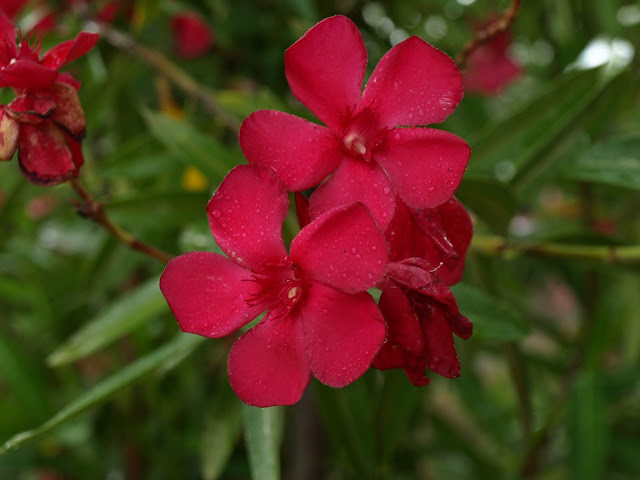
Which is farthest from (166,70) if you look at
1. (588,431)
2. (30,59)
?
(588,431)

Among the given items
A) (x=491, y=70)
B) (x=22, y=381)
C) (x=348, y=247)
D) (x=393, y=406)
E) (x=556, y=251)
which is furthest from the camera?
(x=491, y=70)

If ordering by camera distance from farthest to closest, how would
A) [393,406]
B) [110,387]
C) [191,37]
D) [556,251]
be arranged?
[191,37] < [393,406] < [556,251] < [110,387]

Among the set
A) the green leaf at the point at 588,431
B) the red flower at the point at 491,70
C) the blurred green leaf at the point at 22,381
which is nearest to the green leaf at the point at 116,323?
the blurred green leaf at the point at 22,381

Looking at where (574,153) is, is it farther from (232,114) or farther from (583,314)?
(583,314)

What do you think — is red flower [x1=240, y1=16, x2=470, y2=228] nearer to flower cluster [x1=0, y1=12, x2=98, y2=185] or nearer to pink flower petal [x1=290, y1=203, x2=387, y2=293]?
pink flower petal [x1=290, y1=203, x2=387, y2=293]

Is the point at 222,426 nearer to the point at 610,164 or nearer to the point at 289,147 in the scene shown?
the point at 289,147

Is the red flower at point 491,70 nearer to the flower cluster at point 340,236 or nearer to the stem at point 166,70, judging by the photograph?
the stem at point 166,70

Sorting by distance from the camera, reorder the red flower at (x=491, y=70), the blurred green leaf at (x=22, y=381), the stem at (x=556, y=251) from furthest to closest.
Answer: the red flower at (x=491, y=70), the blurred green leaf at (x=22, y=381), the stem at (x=556, y=251)
